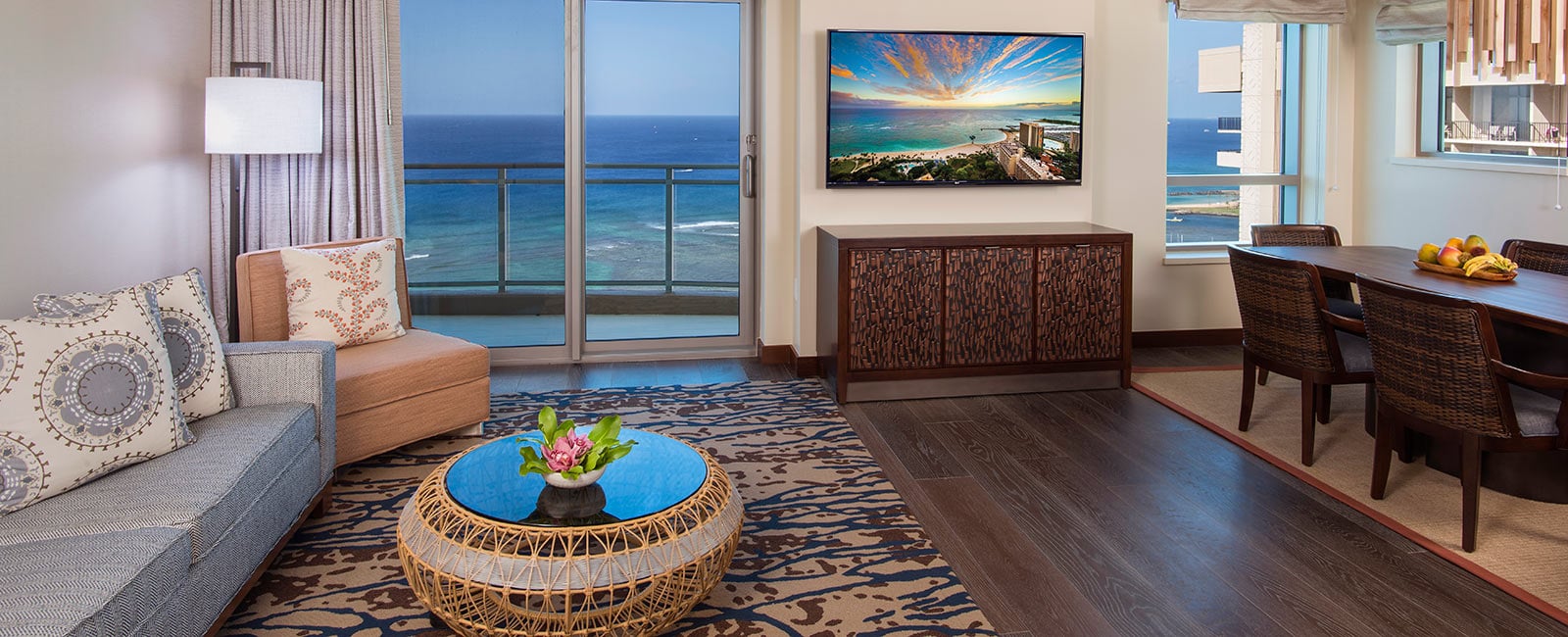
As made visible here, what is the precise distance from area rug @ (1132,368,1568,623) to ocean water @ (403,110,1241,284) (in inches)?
56.1

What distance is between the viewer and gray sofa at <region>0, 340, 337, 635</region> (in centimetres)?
204

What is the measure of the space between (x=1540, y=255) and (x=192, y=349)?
4.67 metres

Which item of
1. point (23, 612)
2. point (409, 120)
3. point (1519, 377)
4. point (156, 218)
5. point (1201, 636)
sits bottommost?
point (1201, 636)

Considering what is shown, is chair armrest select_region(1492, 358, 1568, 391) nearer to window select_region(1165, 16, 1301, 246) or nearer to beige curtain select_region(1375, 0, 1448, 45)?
beige curtain select_region(1375, 0, 1448, 45)

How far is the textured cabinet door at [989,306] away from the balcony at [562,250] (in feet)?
4.87

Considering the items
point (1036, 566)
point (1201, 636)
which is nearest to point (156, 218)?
point (1036, 566)

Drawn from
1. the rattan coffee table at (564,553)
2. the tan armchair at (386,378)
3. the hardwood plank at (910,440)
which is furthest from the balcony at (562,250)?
the rattan coffee table at (564,553)

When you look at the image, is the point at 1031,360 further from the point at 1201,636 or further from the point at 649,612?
the point at 649,612

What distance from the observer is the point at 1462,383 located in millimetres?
3125

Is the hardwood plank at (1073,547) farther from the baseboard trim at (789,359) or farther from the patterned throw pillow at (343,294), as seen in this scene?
the patterned throw pillow at (343,294)

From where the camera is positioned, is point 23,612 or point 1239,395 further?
point 1239,395

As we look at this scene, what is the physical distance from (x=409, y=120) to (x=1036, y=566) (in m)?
3.90

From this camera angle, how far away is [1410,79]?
5.88 m

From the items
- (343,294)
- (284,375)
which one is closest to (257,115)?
(343,294)
